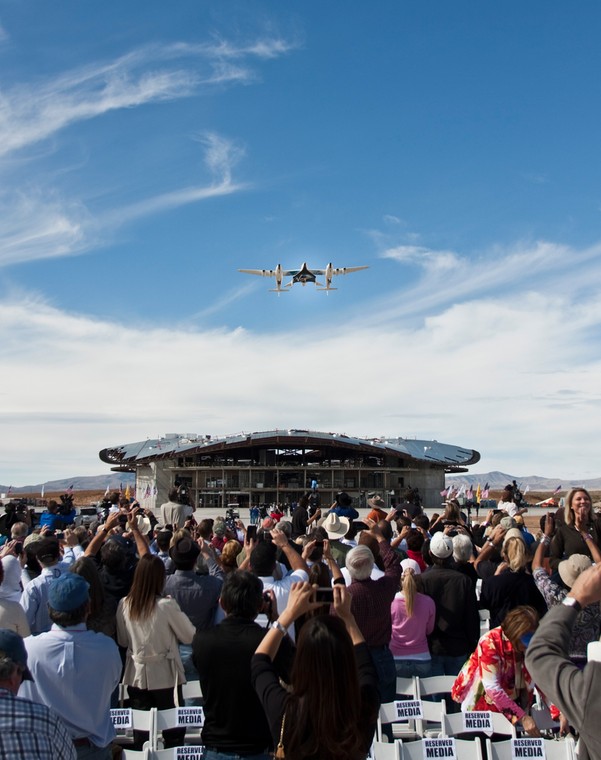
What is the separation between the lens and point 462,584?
646cm

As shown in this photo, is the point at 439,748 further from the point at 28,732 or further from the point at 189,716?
the point at 28,732

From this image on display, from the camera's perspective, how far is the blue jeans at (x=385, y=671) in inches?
229

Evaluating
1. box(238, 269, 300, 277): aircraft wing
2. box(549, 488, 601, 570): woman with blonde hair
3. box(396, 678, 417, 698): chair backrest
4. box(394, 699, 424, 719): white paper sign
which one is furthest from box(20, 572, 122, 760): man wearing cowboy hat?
box(238, 269, 300, 277): aircraft wing

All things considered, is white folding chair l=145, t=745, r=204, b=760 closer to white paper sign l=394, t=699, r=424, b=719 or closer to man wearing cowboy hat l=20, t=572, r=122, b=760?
man wearing cowboy hat l=20, t=572, r=122, b=760

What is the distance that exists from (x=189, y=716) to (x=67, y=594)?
1.69m

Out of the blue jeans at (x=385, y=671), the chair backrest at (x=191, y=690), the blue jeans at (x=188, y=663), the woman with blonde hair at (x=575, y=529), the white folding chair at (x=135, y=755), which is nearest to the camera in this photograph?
the white folding chair at (x=135, y=755)

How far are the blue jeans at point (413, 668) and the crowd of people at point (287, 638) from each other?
0.01 metres

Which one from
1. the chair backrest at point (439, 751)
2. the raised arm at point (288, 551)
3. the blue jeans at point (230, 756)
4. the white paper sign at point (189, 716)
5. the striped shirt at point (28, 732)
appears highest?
the raised arm at point (288, 551)

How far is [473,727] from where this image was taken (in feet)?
16.7

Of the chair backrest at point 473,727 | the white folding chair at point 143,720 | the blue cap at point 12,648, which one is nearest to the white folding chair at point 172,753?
the white folding chair at point 143,720

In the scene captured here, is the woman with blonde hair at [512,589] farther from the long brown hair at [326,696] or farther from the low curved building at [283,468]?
the low curved building at [283,468]

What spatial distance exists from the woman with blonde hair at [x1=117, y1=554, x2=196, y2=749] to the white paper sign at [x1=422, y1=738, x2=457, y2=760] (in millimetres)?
1843

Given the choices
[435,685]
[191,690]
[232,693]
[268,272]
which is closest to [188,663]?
[191,690]

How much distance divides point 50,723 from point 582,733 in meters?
1.95
